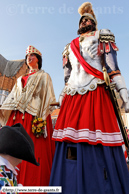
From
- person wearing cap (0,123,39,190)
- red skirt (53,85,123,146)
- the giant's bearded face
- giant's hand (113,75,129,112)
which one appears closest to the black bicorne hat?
person wearing cap (0,123,39,190)

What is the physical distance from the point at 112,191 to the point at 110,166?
25 centimetres

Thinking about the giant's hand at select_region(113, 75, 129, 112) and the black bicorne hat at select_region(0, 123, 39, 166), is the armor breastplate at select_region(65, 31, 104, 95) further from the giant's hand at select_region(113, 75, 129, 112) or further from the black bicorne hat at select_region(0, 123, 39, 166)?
the black bicorne hat at select_region(0, 123, 39, 166)

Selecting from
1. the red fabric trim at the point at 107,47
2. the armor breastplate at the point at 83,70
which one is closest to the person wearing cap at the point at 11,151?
the armor breastplate at the point at 83,70

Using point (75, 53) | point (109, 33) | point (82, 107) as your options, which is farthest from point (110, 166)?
point (109, 33)

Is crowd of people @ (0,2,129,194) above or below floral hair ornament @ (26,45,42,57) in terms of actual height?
below

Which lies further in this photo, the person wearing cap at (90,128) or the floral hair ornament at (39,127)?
the floral hair ornament at (39,127)

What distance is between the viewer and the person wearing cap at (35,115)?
110 inches

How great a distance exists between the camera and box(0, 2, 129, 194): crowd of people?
161cm

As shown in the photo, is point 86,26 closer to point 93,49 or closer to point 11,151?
point 93,49

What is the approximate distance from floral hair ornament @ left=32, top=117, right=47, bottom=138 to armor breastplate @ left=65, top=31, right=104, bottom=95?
943mm

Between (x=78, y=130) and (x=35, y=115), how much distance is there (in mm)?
1402

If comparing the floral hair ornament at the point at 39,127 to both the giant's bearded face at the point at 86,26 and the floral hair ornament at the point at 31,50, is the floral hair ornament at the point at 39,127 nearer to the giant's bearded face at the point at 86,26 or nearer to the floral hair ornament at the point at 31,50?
the floral hair ornament at the point at 31,50

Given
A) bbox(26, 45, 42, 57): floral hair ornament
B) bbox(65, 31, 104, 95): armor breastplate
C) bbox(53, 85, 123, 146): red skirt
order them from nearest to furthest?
bbox(53, 85, 123, 146): red skirt → bbox(65, 31, 104, 95): armor breastplate → bbox(26, 45, 42, 57): floral hair ornament

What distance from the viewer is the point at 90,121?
209 centimetres
